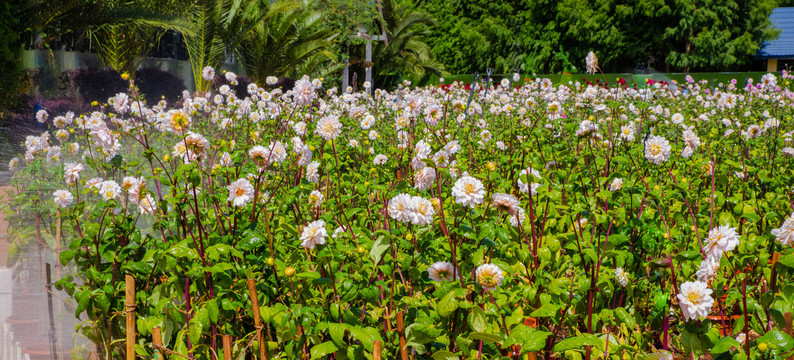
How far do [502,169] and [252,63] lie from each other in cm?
1343

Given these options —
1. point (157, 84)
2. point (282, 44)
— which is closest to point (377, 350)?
point (282, 44)

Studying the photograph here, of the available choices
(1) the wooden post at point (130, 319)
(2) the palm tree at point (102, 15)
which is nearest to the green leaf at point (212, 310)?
(1) the wooden post at point (130, 319)

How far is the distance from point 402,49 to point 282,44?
31.0 feet

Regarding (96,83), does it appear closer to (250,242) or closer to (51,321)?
(51,321)

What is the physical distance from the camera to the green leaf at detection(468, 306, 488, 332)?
1.59 metres

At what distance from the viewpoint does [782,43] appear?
27.3 m

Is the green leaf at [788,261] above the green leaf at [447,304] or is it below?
above

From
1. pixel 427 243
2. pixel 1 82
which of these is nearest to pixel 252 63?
pixel 1 82

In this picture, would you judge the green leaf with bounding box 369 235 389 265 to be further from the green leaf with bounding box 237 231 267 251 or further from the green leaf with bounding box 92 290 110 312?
the green leaf with bounding box 92 290 110 312

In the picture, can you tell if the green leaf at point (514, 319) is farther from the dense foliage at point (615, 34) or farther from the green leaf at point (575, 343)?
the dense foliage at point (615, 34)

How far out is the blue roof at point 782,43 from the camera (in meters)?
26.5

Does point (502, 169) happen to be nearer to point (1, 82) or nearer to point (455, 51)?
point (1, 82)

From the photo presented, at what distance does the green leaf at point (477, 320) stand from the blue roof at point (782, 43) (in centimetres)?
2948

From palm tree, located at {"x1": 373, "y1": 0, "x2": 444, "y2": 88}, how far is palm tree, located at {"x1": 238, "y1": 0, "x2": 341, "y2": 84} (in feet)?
23.2
